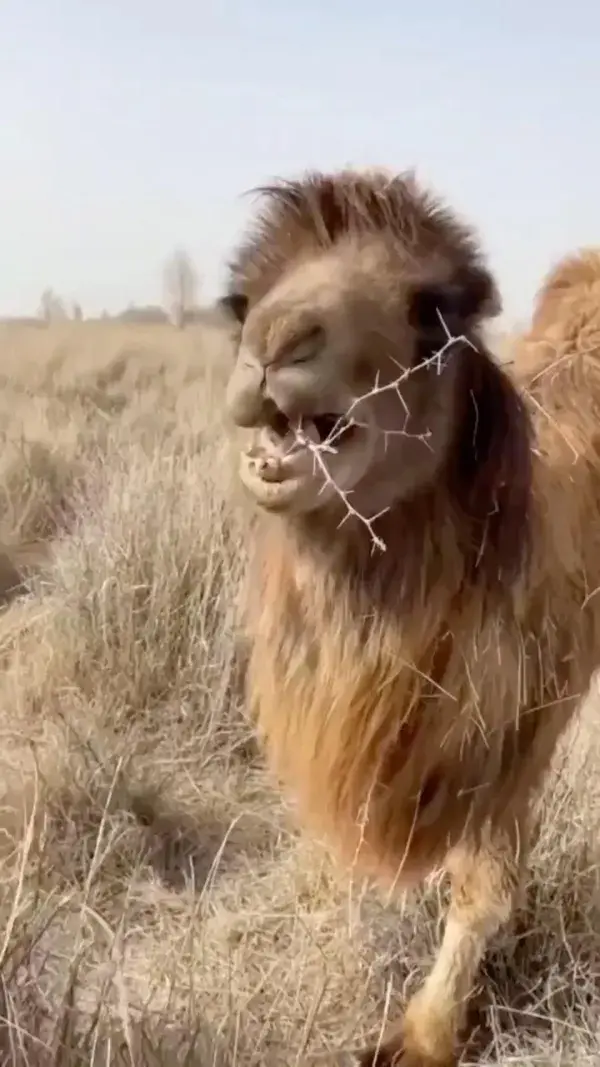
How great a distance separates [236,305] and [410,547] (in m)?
0.31

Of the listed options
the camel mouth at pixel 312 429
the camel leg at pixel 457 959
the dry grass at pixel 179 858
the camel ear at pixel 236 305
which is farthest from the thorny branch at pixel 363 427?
the camel leg at pixel 457 959

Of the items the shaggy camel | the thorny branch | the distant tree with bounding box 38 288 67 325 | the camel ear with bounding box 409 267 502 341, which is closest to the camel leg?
the shaggy camel

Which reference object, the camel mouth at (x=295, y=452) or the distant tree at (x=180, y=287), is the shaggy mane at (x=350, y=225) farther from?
the distant tree at (x=180, y=287)

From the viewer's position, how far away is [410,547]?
105 cm

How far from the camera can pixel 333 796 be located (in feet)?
4.09

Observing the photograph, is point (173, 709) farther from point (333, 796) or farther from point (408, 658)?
point (408, 658)

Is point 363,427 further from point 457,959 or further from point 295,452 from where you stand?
point 457,959

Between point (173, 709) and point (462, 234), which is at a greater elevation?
point (462, 234)

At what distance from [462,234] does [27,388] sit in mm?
3940

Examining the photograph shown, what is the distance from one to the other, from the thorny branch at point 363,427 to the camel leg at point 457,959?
1.93 feet

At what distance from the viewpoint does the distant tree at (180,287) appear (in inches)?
70.1

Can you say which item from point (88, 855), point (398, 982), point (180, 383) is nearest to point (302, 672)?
point (398, 982)

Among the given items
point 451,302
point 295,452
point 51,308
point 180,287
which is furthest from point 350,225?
point 51,308

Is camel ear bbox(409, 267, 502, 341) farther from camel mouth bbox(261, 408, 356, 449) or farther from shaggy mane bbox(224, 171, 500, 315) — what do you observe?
camel mouth bbox(261, 408, 356, 449)
